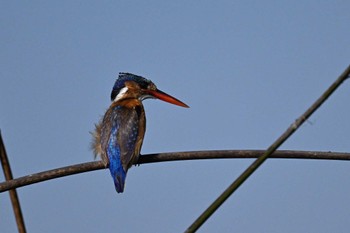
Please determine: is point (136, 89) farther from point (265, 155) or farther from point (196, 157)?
point (265, 155)

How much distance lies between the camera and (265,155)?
2.66ft

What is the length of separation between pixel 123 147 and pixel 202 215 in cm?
301

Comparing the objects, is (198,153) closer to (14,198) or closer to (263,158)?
(14,198)

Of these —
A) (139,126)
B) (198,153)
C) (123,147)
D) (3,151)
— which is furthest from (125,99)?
(3,151)

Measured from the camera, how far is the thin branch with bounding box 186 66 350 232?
2.59 feet

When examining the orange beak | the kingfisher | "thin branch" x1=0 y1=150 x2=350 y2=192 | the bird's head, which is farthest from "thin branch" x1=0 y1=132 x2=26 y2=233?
→ the bird's head

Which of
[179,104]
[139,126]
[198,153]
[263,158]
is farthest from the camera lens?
[179,104]

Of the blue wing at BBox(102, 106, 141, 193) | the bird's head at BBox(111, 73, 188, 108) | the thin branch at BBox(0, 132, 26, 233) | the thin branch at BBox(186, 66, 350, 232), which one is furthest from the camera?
the bird's head at BBox(111, 73, 188, 108)

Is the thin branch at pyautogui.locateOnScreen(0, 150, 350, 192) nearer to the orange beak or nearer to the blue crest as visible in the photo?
the orange beak

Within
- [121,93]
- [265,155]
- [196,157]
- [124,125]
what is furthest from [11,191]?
[121,93]

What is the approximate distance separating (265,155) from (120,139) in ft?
10.3

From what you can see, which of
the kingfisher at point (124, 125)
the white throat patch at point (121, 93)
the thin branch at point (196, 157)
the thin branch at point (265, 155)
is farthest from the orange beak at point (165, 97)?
the thin branch at point (265, 155)

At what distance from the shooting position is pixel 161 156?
2.63m

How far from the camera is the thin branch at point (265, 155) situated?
2.59ft
